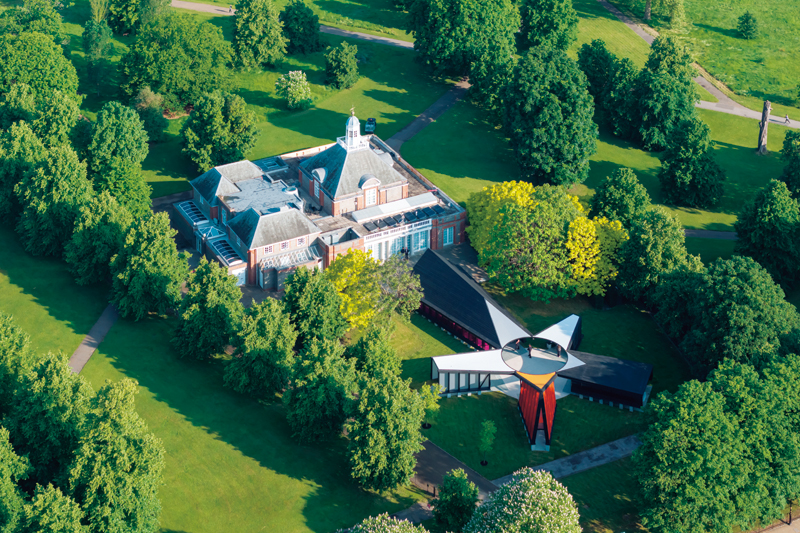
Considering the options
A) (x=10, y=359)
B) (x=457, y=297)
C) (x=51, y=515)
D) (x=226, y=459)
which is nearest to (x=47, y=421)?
(x=10, y=359)

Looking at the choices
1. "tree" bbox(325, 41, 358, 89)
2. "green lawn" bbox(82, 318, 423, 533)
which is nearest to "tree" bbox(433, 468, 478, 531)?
"green lawn" bbox(82, 318, 423, 533)

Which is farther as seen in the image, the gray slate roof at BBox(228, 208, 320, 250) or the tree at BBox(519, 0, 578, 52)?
the tree at BBox(519, 0, 578, 52)

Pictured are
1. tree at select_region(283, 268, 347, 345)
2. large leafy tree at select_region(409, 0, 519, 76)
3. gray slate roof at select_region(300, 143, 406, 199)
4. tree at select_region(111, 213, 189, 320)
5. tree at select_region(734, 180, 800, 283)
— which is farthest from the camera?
large leafy tree at select_region(409, 0, 519, 76)

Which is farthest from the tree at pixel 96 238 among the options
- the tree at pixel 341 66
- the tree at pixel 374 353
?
the tree at pixel 341 66

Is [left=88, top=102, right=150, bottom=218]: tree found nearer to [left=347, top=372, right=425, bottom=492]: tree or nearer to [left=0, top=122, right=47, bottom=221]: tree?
[left=0, top=122, right=47, bottom=221]: tree

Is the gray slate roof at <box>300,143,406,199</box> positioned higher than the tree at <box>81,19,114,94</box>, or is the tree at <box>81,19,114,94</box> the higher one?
the tree at <box>81,19,114,94</box>

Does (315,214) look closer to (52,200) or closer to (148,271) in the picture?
(148,271)

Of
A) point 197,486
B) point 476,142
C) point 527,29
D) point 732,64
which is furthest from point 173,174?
point 732,64
